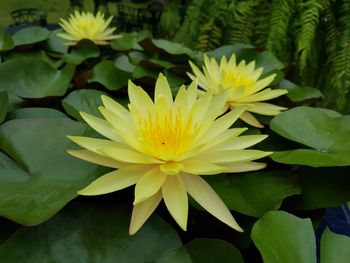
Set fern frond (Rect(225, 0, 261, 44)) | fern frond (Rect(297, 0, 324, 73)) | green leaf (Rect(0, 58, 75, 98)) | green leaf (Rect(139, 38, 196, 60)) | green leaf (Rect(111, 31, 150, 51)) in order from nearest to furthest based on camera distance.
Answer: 1. green leaf (Rect(0, 58, 75, 98))
2. green leaf (Rect(139, 38, 196, 60))
3. green leaf (Rect(111, 31, 150, 51))
4. fern frond (Rect(297, 0, 324, 73))
5. fern frond (Rect(225, 0, 261, 44))

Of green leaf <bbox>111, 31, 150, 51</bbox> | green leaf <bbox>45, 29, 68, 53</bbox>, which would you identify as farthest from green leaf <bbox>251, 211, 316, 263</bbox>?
green leaf <bbox>45, 29, 68, 53</bbox>

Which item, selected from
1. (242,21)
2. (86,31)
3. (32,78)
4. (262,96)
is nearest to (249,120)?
(262,96)

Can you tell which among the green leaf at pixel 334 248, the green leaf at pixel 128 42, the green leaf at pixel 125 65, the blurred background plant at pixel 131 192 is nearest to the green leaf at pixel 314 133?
the blurred background plant at pixel 131 192

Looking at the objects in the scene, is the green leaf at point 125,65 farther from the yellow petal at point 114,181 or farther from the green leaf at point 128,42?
→ the yellow petal at point 114,181

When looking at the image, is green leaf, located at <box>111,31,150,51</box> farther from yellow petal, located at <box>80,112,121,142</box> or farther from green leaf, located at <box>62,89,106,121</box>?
yellow petal, located at <box>80,112,121,142</box>

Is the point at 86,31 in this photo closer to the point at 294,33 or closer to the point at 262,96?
the point at 262,96
